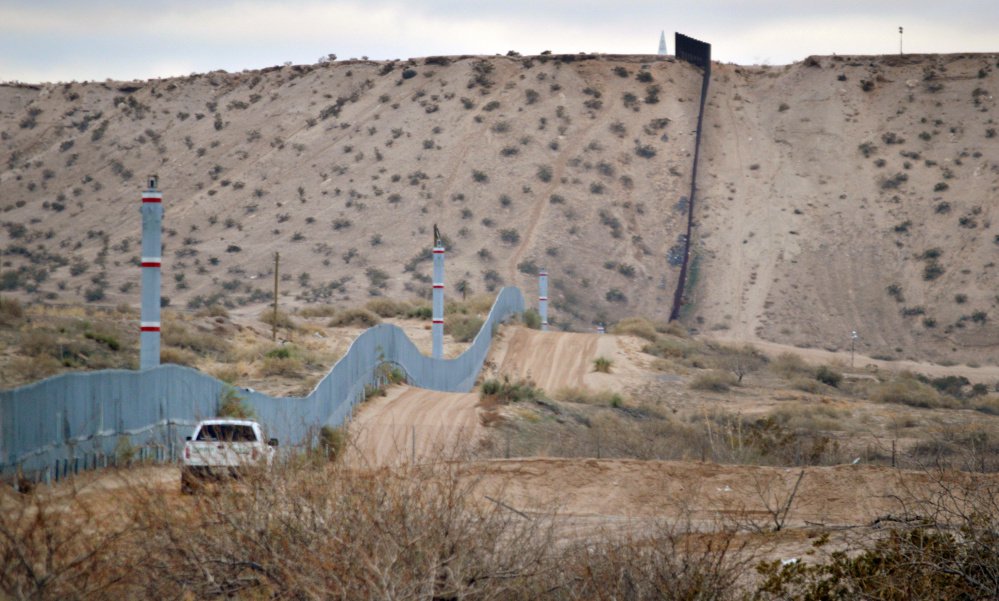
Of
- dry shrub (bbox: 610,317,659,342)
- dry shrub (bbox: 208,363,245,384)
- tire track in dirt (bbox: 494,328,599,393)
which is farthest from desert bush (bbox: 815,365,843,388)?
dry shrub (bbox: 208,363,245,384)

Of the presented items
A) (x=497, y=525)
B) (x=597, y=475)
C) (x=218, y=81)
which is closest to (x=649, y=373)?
(x=597, y=475)

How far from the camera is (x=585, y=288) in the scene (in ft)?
218

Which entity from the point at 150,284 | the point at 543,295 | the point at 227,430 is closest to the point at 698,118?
the point at 543,295

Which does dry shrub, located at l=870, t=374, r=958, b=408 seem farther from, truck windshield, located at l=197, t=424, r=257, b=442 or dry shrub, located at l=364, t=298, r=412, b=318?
truck windshield, located at l=197, t=424, r=257, b=442

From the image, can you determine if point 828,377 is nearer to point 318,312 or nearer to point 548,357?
point 548,357

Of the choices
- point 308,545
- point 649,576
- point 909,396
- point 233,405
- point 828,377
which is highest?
point 308,545

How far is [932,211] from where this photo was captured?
70625 mm

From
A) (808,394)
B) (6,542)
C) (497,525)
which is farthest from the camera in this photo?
(808,394)

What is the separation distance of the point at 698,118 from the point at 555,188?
1235cm

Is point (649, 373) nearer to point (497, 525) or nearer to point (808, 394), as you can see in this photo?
point (808, 394)

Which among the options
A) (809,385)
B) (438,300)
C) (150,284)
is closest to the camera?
(150,284)

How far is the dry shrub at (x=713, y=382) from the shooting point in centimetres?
4166

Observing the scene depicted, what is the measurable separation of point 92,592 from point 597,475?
1164 centimetres

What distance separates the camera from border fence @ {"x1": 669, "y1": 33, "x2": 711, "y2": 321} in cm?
6719
